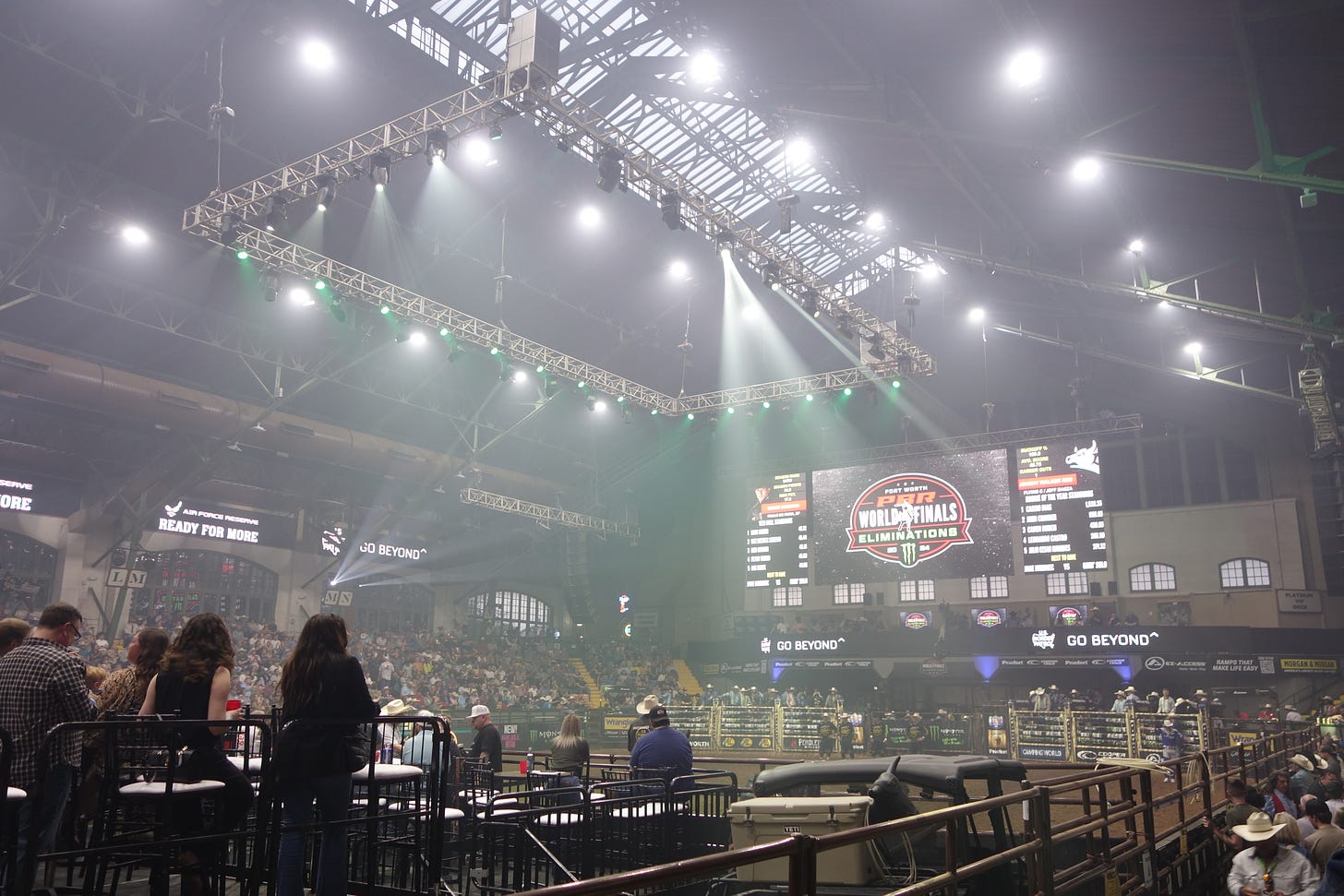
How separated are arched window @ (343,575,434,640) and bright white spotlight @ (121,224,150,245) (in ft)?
39.5

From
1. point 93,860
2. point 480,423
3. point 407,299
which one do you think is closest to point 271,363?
point 407,299

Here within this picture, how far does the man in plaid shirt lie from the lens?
165 inches

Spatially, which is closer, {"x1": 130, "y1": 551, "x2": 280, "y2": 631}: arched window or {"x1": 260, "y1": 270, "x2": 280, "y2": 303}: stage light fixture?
{"x1": 260, "y1": 270, "x2": 280, "y2": 303}: stage light fixture

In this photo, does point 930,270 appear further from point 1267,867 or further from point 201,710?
point 201,710

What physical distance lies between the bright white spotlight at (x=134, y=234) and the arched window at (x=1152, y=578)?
27.0m

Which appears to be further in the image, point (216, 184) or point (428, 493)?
point (428, 493)

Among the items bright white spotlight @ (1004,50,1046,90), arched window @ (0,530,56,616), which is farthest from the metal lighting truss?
bright white spotlight @ (1004,50,1046,90)

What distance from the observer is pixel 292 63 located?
52.9ft

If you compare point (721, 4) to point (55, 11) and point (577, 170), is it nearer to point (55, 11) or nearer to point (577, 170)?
point (577, 170)

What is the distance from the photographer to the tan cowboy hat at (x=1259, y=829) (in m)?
6.48

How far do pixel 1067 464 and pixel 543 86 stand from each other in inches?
638

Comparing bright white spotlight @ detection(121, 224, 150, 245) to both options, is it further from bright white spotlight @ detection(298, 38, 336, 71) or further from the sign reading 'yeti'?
the sign reading 'yeti'

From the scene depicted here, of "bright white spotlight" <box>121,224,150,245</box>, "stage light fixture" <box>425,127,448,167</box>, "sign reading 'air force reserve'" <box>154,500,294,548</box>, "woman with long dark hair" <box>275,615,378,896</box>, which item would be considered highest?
"stage light fixture" <box>425,127,448,167</box>

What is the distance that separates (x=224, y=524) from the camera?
2431 cm
